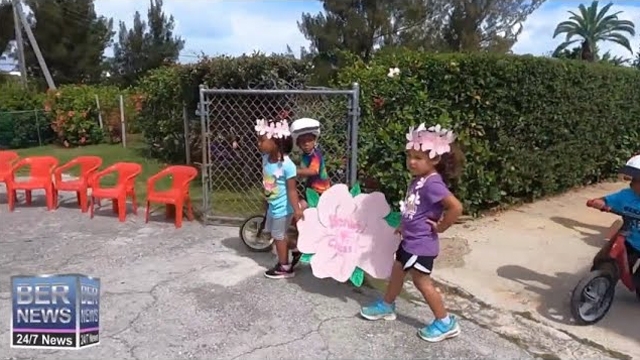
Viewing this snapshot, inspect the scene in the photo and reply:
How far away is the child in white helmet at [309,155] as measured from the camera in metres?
3.97

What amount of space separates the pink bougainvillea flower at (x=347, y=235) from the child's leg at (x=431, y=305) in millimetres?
529

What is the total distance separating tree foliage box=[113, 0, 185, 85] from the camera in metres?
29.8

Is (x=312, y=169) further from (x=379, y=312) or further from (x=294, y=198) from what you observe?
(x=379, y=312)

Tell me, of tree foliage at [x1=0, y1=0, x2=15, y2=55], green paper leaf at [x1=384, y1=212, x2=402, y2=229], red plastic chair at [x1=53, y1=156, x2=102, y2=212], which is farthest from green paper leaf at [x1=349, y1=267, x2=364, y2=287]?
tree foliage at [x1=0, y1=0, x2=15, y2=55]

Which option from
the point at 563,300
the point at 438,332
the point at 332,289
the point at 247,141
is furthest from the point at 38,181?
the point at 563,300

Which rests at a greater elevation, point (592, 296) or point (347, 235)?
point (347, 235)

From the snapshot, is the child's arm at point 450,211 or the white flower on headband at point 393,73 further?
the white flower on headband at point 393,73

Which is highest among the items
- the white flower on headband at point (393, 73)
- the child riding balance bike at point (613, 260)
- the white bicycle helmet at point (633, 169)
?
the white flower on headband at point (393, 73)

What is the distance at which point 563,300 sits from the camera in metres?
3.84

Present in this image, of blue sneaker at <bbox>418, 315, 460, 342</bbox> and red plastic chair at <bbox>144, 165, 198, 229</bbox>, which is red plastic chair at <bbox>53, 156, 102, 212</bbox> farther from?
blue sneaker at <bbox>418, 315, 460, 342</bbox>

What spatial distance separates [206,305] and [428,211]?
1654 mm

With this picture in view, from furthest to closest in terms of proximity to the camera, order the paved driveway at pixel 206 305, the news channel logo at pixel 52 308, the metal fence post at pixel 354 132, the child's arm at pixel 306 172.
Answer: the metal fence post at pixel 354 132, the child's arm at pixel 306 172, the paved driveway at pixel 206 305, the news channel logo at pixel 52 308

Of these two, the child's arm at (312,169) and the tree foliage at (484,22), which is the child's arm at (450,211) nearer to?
the child's arm at (312,169)

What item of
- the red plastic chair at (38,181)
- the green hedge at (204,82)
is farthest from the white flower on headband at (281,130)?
the red plastic chair at (38,181)
